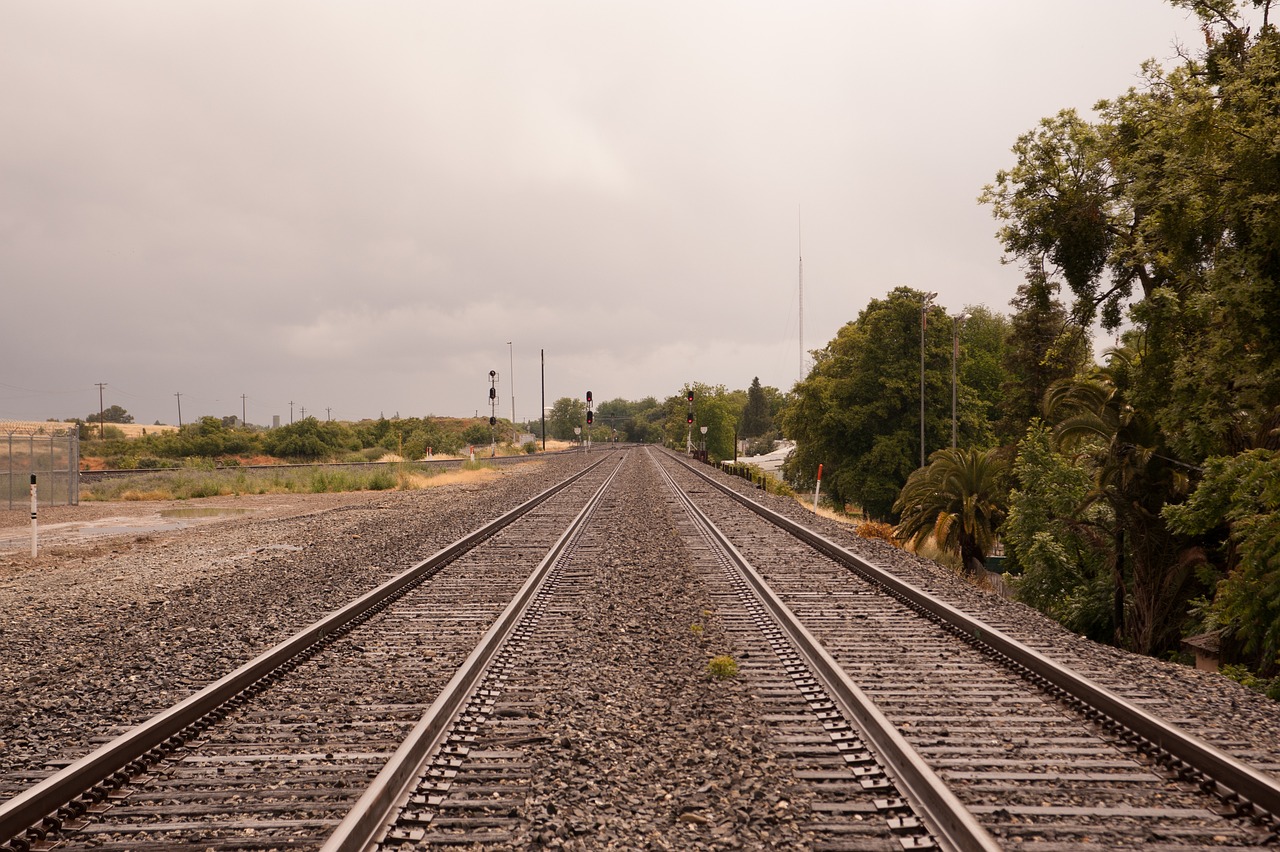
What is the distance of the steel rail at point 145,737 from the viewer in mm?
3938

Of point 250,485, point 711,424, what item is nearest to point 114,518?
point 250,485

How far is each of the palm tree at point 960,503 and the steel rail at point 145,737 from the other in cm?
2075

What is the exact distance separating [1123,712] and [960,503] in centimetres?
2249

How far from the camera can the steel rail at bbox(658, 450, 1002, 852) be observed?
3727 mm

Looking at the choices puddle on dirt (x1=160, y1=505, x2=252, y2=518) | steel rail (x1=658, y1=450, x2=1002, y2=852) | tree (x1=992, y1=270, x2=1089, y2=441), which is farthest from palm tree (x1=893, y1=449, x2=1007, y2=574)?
puddle on dirt (x1=160, y1=505, x2=252, y2=518)

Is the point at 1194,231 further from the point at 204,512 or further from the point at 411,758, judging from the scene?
the point at 204,512

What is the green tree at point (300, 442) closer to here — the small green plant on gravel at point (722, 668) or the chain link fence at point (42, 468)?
the chain link fence at point (42, 468)

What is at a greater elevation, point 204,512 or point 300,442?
point 300,442

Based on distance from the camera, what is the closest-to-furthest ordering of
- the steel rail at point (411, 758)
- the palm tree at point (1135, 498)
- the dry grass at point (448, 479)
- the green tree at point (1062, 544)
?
the steel rail at point (411, 758) → the palm tree at point (1135, 498) → the green tree at point (1062, 544) → the dry grass at point (448, 479)

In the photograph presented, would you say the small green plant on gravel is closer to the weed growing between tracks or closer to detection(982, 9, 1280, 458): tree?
detection(982, 9, 1280, 458): tree

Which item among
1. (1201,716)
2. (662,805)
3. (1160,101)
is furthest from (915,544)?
(662,805)

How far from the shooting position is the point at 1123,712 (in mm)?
5234

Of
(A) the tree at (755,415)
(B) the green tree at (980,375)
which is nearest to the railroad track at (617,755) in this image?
(B) the green tree at (980,375)

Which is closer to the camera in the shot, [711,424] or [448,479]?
[448,479]
